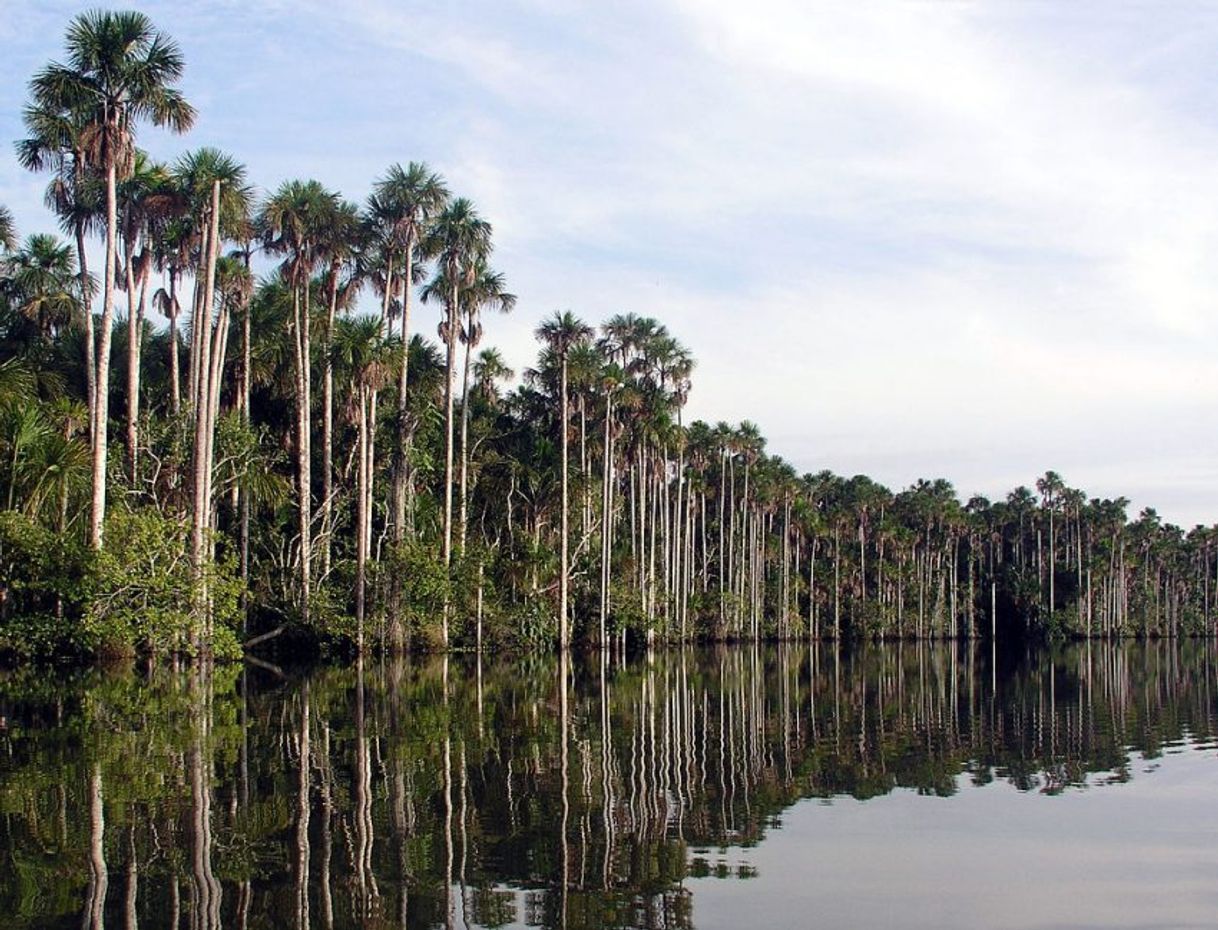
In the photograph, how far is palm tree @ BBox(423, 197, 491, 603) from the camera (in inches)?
2034

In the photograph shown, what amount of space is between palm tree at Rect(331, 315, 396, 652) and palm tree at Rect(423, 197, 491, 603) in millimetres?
4529

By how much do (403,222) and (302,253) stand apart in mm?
4983

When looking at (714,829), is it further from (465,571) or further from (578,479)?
(578,479)

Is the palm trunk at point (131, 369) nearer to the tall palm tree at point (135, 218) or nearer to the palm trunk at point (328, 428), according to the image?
the tall palm tree at point (135, 218)

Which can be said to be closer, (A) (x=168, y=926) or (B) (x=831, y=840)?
(A) (x=168, y=926)

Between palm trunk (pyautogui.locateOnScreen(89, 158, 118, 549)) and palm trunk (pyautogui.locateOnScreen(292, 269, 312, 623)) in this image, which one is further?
palm trunk (pyautogui.locateOnScreen(292, 269, 312, 623))

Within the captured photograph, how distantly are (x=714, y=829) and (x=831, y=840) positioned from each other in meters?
1.23

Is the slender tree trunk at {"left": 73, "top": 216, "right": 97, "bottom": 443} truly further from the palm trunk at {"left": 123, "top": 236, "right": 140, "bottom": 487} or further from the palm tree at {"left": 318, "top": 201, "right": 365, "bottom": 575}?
the palm tree at {"left": 318, "top": 201, "right": 365, "bottom": 575}

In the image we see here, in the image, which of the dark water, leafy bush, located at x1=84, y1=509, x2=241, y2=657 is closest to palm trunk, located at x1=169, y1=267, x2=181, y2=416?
leafy bush, located at x1=84, y1=509, x2=241, y2=657

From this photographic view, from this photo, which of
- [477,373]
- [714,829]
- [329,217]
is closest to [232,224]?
[329,217]

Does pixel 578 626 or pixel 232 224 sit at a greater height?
pixel 232 224

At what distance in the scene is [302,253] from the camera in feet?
157

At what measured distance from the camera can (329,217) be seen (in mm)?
47781

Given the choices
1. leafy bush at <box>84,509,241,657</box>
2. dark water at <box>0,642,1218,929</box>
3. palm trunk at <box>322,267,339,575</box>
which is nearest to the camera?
dark water at <box>0,642,1218,929</box>
